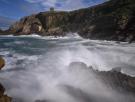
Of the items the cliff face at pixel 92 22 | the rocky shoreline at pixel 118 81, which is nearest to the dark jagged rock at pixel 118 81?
the rocky shoreline at pixel 118 81

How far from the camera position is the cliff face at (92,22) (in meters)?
55.8

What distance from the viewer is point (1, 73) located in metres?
17.8

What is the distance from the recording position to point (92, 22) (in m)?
70.1

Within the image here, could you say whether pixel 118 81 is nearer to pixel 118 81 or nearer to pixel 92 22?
pixel 118 81

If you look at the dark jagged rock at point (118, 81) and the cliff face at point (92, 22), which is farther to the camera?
the cliff face at point (92, 22)

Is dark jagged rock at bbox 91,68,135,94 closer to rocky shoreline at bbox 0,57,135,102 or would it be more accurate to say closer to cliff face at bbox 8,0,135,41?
rocky shoreline at bbox 0,57,135,102

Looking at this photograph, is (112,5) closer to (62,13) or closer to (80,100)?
(62,13)

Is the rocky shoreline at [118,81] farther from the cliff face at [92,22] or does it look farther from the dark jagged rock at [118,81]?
the cliff face at [92,22]

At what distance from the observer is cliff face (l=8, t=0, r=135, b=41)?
55812 mm

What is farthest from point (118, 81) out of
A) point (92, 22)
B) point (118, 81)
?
point (92, 22)

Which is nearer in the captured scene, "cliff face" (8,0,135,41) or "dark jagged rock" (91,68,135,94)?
"dark jagged rock" (91,68,135,94)

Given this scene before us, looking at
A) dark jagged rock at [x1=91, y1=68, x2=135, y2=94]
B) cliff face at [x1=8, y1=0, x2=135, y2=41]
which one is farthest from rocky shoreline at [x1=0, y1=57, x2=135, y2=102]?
cliff face at [x1=8, y1=0, x2=135, y2=41]

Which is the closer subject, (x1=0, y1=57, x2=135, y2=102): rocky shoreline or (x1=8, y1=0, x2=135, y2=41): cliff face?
(x1=0, y1=57, x2=135, y2=102): rocky shoreline

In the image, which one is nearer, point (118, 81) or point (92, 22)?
point (118, 81)
